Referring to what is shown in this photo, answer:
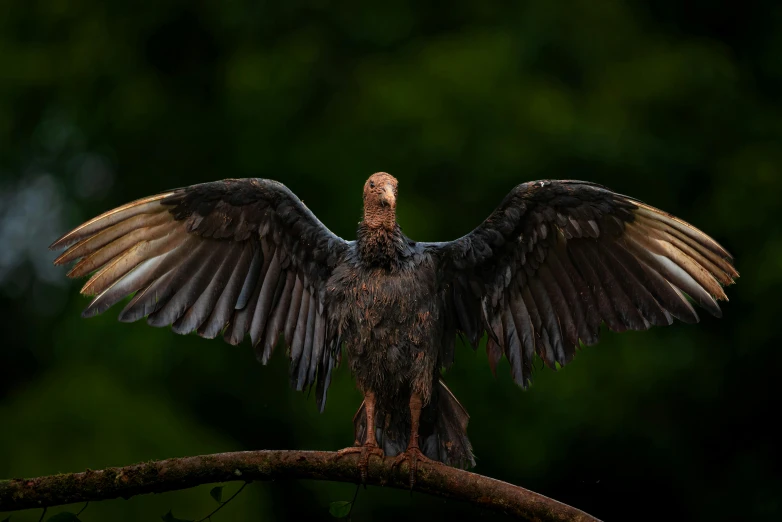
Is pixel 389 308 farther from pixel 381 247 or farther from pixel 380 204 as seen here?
pixel 380 204

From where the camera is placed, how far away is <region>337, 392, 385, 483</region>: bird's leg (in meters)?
5.62

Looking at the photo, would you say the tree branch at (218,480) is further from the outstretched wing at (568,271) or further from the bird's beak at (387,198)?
the bird's beak at (387,198)

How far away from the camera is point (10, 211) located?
13.5m

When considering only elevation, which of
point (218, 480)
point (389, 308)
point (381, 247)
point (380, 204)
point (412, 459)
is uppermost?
point (380, 204)

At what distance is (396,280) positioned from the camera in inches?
240

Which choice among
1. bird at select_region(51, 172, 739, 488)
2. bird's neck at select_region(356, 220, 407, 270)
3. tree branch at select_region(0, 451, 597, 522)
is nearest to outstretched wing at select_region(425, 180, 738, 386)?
bird at select_region(51, 172, 739, 488)

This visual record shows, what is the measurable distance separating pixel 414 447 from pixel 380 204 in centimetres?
135

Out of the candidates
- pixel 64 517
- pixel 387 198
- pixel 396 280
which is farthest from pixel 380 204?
pixel 64 517

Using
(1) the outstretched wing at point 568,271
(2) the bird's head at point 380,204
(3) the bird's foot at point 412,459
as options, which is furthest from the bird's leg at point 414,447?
(2) the bird's head at point 380,204

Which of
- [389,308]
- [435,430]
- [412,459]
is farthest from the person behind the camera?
[435,430]

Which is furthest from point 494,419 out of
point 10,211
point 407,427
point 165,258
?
point 10,211

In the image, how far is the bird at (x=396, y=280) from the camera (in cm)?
599

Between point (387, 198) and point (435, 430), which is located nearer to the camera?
point (387, 198)

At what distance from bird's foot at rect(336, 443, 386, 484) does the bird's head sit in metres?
1.20
